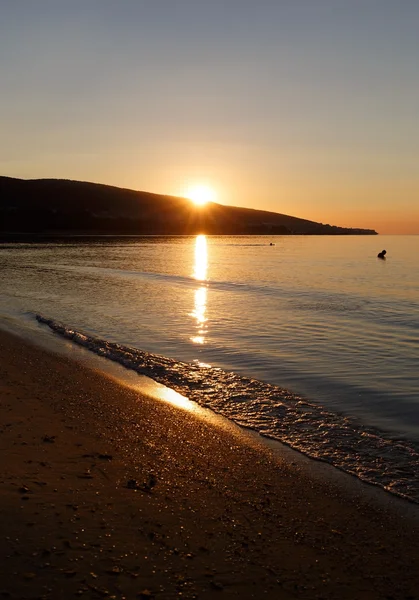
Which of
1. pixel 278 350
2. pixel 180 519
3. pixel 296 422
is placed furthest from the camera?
pixel 278 350

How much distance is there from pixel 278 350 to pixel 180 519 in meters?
9.89

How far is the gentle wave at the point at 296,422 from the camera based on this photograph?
23.4 feet

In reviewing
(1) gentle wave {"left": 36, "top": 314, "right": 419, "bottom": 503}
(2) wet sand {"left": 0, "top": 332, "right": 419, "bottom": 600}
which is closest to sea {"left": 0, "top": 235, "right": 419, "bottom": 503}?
(1) gentle wave {"left": 36, "top": 314, "right": 419, "bottom": 503}

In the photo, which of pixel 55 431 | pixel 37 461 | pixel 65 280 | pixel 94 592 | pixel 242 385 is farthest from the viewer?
pixel 65 280

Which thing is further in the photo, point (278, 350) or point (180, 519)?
point (278, 350)

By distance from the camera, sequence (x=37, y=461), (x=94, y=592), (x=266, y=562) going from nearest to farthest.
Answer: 1. (x=94, y=592)
2. (x=266, y=562)
3. (x=37, y=461)

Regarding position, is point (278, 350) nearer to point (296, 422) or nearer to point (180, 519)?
point (296, 422)

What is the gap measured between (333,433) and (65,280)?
29457 millimetres

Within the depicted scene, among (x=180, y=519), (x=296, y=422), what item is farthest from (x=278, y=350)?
(x=180, y=519)

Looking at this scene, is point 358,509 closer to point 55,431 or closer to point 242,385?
point 55,431

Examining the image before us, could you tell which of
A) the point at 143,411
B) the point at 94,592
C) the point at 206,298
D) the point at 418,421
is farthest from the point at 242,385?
the point at 206,298

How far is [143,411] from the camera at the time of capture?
8992mm

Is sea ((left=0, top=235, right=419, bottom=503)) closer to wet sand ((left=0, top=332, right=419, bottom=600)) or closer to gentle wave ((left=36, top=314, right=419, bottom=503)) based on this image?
gentle wave ((left=36, top=314, right=419, bottom=503))

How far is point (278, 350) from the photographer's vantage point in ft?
49.1
